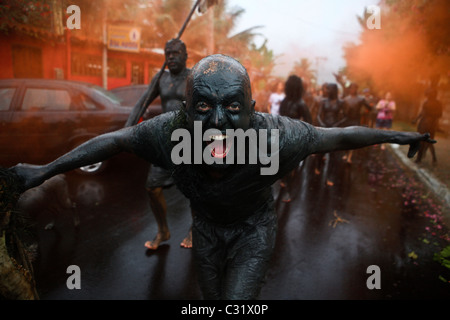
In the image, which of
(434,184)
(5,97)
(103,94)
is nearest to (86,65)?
(103,94)

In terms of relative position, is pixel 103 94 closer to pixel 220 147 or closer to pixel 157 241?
pixel 157 241

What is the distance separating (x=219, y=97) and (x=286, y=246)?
121 inches

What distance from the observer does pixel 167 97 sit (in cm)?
382

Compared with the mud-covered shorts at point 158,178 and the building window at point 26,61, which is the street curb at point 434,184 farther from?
the building window at point 26,61

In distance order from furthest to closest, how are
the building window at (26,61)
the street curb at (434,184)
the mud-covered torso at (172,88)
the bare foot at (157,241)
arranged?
the building window at (26,61)
the street curb at (434,184)
the bare foot at (157,241)
the mud-covered torso at (172,88)

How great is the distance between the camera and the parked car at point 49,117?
5574 mm

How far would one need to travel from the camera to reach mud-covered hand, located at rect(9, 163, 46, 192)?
170 cm

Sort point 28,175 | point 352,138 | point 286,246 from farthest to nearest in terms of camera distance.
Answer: point 286,246
point 352,138
point 28,175

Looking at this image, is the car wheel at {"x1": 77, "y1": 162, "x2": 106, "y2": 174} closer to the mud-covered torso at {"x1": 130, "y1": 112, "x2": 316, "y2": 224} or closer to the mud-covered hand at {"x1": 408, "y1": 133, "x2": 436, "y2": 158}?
the mud-covered torso at {"x1": 130, "y1": 112, "x2": 316, "y2": 224}

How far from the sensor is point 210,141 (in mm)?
1621

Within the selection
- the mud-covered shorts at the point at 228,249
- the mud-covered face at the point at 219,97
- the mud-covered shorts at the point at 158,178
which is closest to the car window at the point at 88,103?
the mud-covered shorts at the point at 158,178
